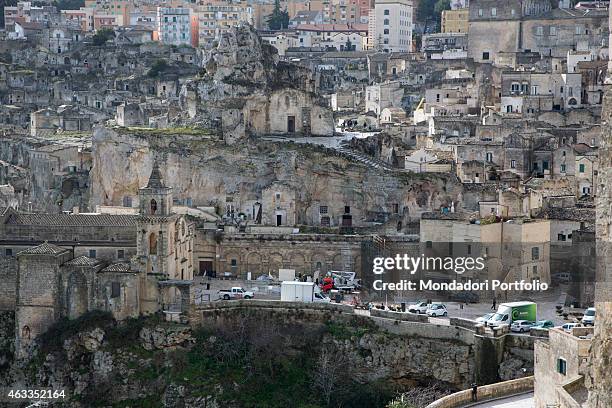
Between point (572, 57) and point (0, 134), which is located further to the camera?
point (0, 134)

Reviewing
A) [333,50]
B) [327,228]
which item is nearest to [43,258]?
[327,228]

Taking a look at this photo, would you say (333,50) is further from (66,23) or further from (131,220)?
(131,220)

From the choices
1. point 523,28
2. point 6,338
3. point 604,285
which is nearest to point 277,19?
point 523,28

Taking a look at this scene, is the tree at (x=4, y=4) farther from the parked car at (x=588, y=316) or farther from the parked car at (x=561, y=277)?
the parked car at (x=588, y=316)

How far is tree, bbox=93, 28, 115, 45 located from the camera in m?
99.5

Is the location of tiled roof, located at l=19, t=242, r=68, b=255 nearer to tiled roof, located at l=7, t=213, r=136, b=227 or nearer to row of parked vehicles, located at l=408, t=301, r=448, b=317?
→ tiled roof, located at l=7, t=213, r=136, b=227

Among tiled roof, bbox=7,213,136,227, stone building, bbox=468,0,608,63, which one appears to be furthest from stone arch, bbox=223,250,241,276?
stone building, bbox=468,0,608,63

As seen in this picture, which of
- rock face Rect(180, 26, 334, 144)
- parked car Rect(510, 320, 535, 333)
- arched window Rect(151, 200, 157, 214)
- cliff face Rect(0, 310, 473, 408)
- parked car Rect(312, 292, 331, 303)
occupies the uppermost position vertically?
rock face Rect(180, 26, 334, 144)

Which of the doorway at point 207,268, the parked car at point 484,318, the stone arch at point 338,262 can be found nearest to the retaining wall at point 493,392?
A: the parked car at point 484,318

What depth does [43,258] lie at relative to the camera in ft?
163

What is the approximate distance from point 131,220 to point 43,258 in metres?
3.90

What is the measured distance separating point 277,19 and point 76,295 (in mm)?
66174

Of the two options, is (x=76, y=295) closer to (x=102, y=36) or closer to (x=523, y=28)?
(x=523, y=28)

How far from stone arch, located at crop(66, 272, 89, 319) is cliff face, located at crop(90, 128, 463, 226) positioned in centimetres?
967
